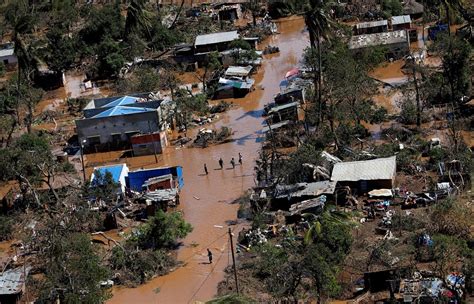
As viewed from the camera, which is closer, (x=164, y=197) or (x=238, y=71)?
(x=164, y=197)

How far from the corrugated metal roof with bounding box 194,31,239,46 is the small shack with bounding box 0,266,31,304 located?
22.5 m

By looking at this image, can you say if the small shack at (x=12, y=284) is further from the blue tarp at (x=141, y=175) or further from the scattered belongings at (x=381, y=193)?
the scattered belongings at (x=381, y=193)

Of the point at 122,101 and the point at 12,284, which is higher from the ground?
the point at 122,101

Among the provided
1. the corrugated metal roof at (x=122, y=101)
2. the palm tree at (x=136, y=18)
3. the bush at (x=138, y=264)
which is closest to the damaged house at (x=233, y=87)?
the corrugated metal roof at (x=122, y=101)

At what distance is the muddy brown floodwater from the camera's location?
22766 mm

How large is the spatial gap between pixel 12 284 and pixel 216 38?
2396cm

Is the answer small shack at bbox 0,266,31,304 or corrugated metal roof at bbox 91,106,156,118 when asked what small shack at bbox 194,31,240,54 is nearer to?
corrugated metal roof at bbox 91,106,156,118

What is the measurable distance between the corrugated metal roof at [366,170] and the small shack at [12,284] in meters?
9.66

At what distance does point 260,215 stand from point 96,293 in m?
6.72

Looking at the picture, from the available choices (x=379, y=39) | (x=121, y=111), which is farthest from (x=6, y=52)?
(x=379, y=39)

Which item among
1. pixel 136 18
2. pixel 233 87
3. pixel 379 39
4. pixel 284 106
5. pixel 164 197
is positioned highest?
pixel 136 18

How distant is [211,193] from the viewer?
28.8 metres

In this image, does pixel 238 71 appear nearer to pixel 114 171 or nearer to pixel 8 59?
pixel 114 171

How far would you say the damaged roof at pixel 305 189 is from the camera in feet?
84.5
